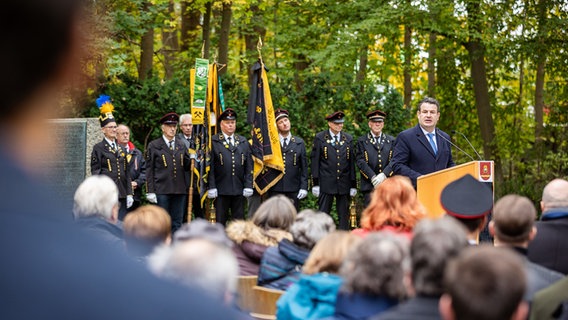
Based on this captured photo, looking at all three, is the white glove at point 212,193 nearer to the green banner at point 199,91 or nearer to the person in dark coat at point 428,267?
the green banner at point 199,91

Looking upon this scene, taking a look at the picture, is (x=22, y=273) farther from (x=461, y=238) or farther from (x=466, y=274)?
(x=461, y=238)

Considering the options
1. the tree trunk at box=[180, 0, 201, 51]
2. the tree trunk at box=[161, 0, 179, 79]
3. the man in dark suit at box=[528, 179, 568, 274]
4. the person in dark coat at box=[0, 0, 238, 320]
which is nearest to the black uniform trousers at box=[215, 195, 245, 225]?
the man in dark suit at box=[528, 179, 568, 274]

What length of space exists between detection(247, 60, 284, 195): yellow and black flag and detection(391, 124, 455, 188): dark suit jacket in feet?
10.9

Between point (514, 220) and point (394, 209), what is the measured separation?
1.15 m

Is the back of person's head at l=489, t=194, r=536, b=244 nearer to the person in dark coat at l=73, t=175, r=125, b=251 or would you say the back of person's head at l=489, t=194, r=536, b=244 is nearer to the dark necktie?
the person in dark coat at l=73, t=175, r=125, b=251

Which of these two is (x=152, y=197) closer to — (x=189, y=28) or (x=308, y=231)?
(x=308, y=231)

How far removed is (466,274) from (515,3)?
1621cm

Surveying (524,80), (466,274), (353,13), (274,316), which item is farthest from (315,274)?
(524,80)

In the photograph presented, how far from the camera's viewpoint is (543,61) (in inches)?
684

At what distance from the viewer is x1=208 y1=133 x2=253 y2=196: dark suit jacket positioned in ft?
43.3

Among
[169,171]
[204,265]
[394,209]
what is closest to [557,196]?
[394,209]

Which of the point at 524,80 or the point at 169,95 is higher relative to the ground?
the point at 524,80

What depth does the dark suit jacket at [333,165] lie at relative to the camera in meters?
13.9

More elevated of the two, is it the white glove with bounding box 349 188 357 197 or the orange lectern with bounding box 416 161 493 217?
the orange lectern with bounding box 416 161 493 217
